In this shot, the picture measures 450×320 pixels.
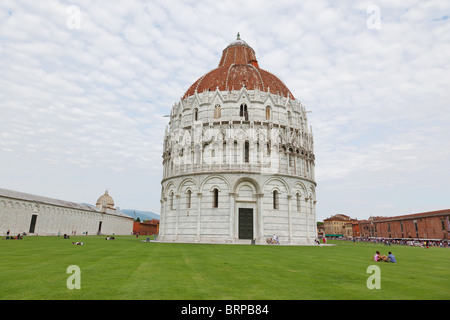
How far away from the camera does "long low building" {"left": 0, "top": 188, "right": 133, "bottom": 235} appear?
5050 centimetres

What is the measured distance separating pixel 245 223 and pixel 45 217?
46874 millimetres

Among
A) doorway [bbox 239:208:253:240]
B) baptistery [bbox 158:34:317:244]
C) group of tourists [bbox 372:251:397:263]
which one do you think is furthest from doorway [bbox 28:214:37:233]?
group of tourists [bbox 372:251:397:263]

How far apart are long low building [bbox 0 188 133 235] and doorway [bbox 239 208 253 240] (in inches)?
1651

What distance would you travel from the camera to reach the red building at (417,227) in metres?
59.4

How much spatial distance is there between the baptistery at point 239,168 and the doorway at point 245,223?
0.39 feet

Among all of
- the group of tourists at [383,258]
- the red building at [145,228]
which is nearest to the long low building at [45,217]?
the red building at [145,228]

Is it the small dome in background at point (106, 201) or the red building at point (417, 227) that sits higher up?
the small dome in background at point (106, 201)

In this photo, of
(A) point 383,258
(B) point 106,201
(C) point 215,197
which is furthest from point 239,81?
(B) point 106,201

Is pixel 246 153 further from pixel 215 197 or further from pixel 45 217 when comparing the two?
pixel 45 217

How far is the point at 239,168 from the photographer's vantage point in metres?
36.2

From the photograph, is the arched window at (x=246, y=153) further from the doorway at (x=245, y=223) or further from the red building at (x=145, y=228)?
the red building at (x=145, y=228)

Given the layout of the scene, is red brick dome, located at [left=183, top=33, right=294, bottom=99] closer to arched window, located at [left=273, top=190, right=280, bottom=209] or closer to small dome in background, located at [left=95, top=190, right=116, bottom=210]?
arched window, located at [left=273, top=190, right=280, bottom=209]

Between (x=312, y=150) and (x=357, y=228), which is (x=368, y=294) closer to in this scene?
(x=312, y=150)
